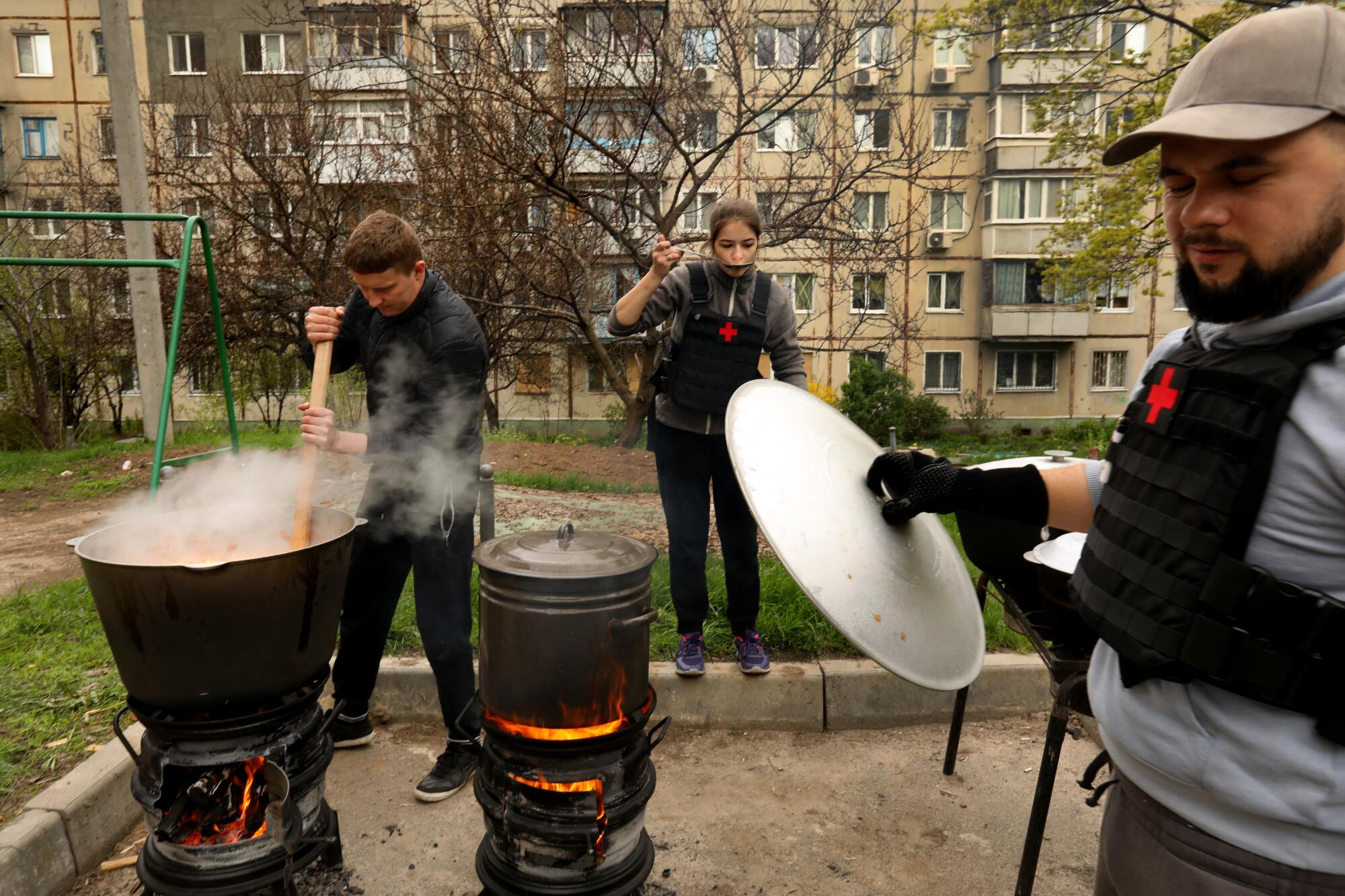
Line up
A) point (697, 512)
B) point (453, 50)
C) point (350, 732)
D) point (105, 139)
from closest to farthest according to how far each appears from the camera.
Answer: point (350, 732)
point (697, 512)
point (453, 50)
point (105, 139)

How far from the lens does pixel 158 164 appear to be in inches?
684

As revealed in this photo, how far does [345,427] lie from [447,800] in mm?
11963

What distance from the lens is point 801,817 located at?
323 cm

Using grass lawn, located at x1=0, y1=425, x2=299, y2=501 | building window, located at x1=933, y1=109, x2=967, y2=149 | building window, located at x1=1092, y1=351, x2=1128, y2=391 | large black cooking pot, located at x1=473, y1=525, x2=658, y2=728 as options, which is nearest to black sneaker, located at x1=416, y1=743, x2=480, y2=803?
large black cooking pot, located at x1=473, y1=525, x2=658, y2=728

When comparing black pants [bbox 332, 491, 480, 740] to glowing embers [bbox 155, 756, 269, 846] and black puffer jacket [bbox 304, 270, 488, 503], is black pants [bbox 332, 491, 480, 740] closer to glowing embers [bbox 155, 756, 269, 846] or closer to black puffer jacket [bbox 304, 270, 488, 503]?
black puffer jacket [bbox 304, 270, 488, 503]

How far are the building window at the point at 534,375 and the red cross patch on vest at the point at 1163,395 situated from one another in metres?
17.7

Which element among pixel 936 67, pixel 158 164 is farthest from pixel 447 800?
pixel 936 67

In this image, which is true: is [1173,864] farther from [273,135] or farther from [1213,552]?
[273,135]

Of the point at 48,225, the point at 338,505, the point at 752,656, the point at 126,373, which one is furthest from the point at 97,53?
the point at 752,656

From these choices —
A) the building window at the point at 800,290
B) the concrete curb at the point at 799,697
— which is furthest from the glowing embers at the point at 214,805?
the building window at the point at 800,290

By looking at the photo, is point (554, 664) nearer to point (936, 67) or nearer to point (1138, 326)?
point (936, 67)

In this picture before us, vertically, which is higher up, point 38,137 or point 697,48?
point 38,137

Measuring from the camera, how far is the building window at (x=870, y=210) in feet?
38.8

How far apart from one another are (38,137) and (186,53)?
7.34 metres
